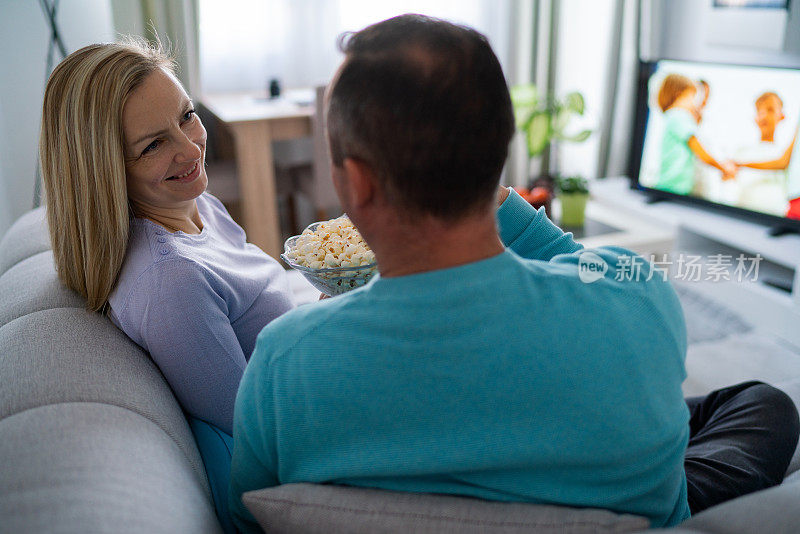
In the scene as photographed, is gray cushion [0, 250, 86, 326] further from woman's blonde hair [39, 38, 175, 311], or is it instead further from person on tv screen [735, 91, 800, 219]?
person on tv screen [735, 91, 800, 219]

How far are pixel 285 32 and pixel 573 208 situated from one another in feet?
6.57

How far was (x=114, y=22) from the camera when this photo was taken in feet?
10.8

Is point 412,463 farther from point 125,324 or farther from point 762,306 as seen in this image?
point 762,306

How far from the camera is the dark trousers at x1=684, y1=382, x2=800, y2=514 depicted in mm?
1120

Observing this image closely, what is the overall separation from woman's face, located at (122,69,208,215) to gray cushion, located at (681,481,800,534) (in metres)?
1.03

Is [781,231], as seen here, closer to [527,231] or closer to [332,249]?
[527,231]

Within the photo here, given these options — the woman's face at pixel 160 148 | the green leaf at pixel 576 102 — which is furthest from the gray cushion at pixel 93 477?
the green leaf at pixel 576 102

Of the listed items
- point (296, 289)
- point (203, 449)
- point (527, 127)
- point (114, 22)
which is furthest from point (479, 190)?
point (114, 22)

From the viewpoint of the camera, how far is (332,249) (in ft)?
4.02

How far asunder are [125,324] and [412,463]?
67 cm

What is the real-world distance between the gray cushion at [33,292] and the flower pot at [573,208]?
197cm

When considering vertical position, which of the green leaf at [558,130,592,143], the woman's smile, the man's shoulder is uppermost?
the woman's smile

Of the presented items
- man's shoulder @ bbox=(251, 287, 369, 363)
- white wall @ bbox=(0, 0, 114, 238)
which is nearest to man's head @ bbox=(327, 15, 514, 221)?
man's shoulder @ bbox=(251, 287, 369, 363)

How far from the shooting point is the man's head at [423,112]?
2.30 feet
